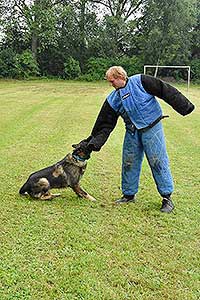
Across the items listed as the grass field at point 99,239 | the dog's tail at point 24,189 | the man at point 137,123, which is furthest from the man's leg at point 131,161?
the dog's tail at point 24,189

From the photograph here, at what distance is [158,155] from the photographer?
4.35 meters

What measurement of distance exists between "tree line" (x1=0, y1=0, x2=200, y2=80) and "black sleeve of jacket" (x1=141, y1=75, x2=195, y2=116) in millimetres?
24039

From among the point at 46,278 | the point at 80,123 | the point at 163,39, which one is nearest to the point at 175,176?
the point at 46,278

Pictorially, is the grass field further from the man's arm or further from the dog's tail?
the man's arm

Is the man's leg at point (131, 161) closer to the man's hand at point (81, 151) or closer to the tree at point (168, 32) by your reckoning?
the man's hand at point (81, 151)

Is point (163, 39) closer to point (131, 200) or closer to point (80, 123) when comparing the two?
point (80, 123)

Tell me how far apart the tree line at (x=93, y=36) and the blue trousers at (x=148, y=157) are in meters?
23.8

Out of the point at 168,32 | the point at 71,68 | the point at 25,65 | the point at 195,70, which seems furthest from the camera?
the point at 71,68

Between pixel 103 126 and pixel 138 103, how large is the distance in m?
0.54

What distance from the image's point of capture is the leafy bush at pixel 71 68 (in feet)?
94.3

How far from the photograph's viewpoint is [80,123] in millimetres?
10852

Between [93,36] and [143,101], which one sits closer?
[143,101]

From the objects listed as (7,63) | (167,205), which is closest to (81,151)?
(167,205)

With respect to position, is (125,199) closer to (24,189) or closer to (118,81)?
(24,189)
